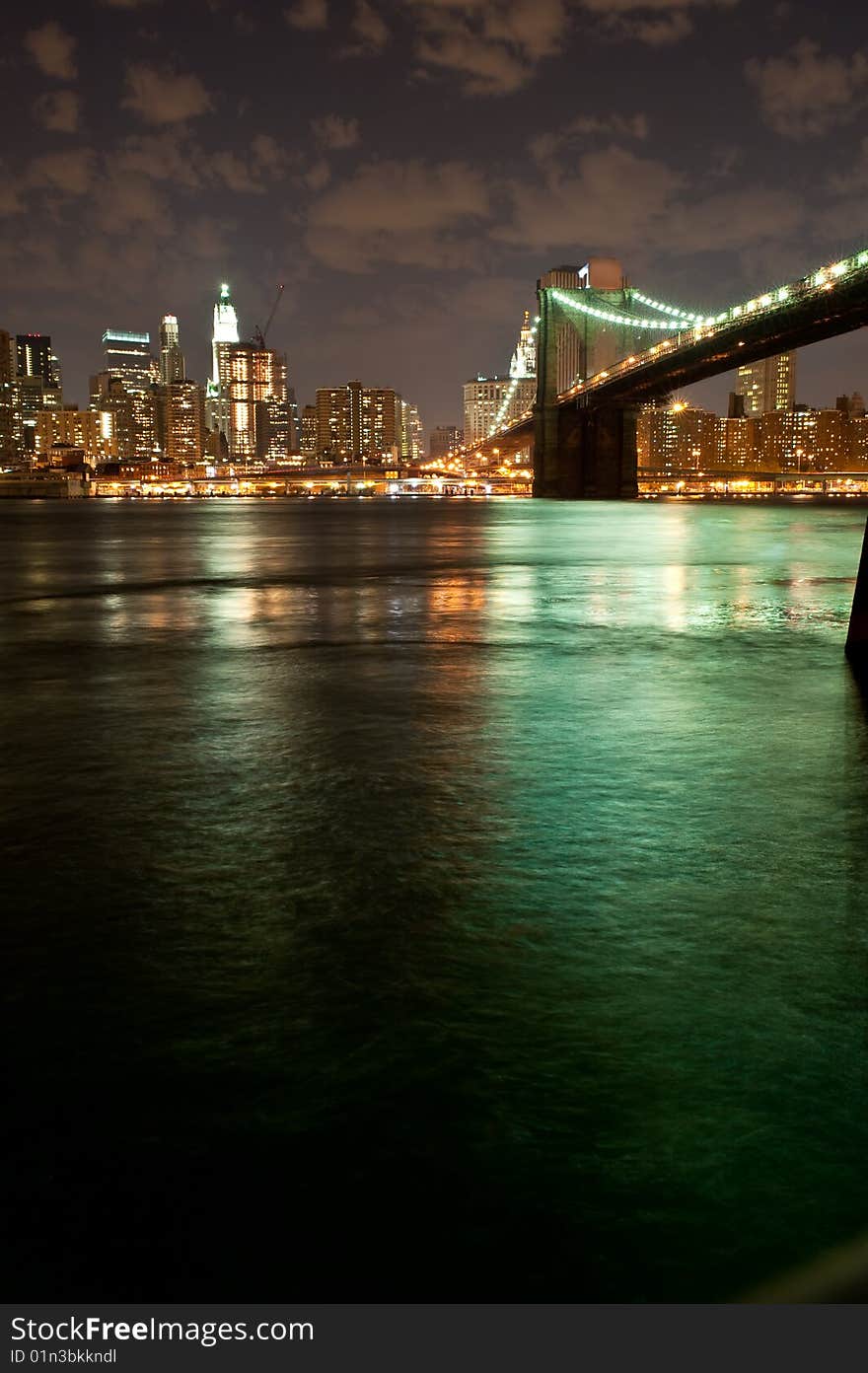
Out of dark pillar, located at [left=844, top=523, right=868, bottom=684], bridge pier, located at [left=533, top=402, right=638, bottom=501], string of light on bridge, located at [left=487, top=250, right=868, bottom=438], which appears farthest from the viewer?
bridge pier, located at [left=533, top=402, right=638, bottom=501]

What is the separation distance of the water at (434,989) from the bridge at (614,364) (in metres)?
59.8

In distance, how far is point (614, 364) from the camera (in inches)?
3804

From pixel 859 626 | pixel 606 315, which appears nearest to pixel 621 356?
pixel 606 315

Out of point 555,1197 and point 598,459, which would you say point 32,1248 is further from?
point 598,459

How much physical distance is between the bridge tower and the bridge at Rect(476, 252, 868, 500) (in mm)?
78

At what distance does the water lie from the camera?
239 cm

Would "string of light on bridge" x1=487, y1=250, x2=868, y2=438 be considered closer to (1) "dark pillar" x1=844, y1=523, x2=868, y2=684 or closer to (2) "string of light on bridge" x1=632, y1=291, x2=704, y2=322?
(2) "string of light on bridge" x1=632, y1=291, x2=704, y2=322

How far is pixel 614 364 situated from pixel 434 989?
97.8 m

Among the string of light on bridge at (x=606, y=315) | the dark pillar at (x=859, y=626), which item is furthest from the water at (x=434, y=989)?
the string of light on bridge at (x=606, y=315)

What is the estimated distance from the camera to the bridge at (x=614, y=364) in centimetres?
6606

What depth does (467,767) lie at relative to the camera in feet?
21.0

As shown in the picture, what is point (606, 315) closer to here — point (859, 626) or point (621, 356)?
point (621, 356)

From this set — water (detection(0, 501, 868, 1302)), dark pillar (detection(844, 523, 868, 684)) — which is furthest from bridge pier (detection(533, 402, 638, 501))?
water (detection(0, 501, 868, 1302))

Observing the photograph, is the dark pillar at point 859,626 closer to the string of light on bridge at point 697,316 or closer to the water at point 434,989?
the water at point 434,989
